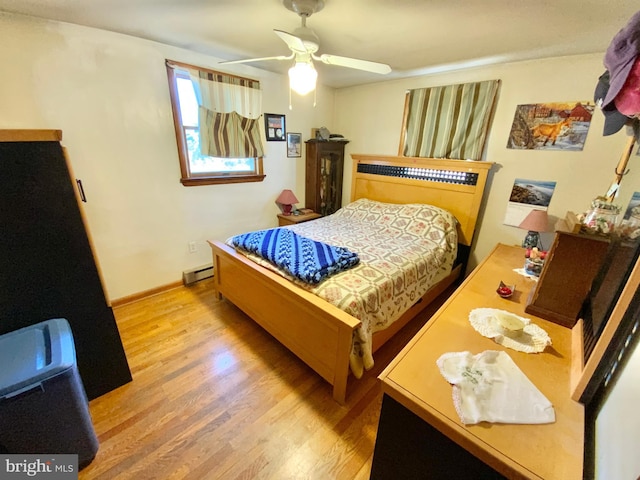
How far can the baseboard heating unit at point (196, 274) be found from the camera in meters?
2.83

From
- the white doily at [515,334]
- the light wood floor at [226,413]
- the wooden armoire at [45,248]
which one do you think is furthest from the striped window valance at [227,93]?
the white doily at [515,334]

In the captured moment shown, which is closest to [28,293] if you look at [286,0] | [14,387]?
[14,387]

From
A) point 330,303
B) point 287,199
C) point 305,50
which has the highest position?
point 305,50

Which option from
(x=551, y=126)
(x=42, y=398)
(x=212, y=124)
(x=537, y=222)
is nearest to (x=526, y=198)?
(x=537, y=222)

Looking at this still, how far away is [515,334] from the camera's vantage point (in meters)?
1.07

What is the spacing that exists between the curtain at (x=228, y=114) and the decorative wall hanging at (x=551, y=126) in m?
2.57

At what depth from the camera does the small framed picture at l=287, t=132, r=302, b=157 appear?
11.0ft

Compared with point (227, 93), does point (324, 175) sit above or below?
below

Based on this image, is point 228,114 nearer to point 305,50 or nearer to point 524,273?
point 305,50

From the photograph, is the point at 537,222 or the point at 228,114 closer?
the point at 537,222

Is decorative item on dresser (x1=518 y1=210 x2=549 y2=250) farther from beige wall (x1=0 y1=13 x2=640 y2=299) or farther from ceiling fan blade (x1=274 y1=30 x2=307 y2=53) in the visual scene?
ceiling fan blade (x1=274 y1=30 x2=307 y2=53)

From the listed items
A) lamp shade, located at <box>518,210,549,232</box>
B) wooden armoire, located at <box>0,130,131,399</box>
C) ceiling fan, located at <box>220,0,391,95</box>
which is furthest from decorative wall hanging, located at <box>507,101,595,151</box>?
wooden armoire, located at <box>0,130,131,399</box>

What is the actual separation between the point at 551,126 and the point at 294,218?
2.64 meters

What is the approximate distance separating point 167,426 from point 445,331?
156 cm
